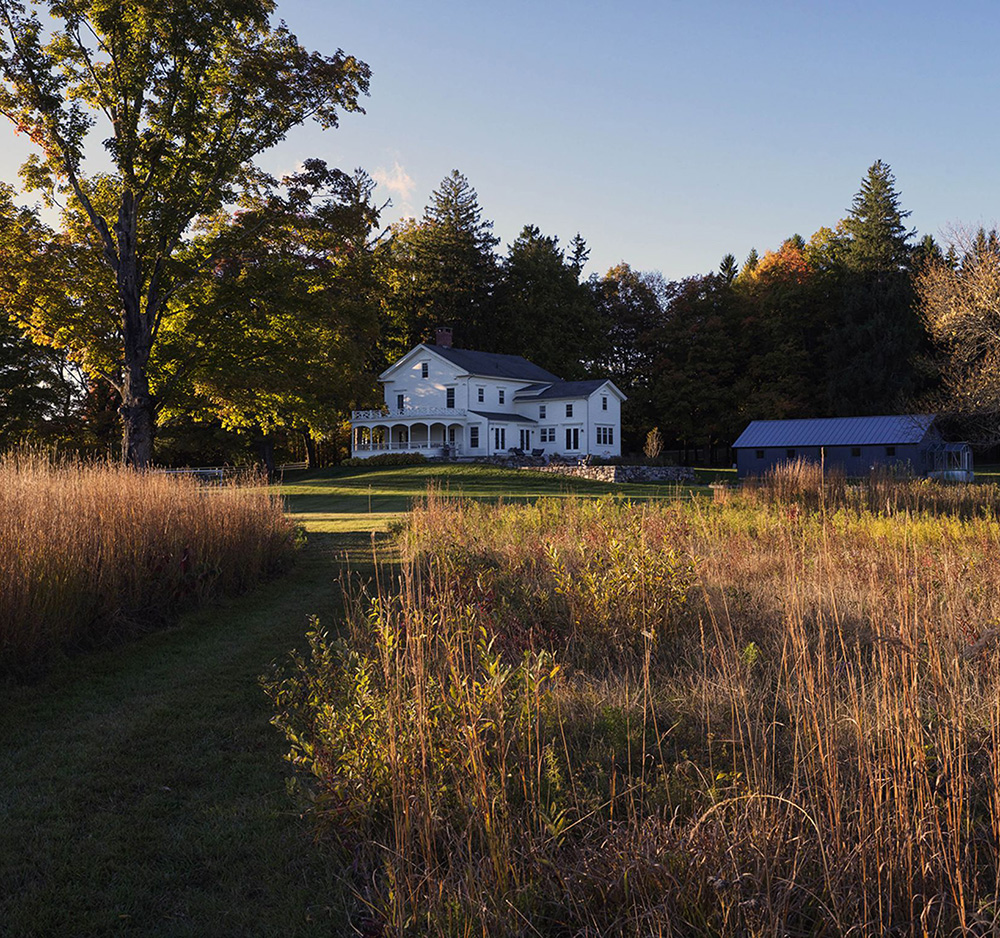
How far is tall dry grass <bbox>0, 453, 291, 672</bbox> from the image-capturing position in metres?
6.10

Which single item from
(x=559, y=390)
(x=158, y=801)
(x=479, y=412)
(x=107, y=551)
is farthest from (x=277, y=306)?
→ (x=559, y=390)

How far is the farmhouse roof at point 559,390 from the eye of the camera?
4409 cm

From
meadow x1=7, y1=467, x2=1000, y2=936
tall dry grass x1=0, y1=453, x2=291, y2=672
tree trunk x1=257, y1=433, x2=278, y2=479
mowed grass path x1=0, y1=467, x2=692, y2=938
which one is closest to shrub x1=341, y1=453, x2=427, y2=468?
tree trunk x1=257, y1=433, x2=278, y2=479

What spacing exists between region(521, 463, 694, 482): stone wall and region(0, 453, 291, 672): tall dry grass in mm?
22292

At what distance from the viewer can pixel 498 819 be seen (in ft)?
10.1

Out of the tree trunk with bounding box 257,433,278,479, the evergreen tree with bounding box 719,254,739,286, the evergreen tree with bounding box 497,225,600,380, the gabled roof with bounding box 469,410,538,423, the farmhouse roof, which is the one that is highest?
the evergreen tree with bounding box 719,254,739,286

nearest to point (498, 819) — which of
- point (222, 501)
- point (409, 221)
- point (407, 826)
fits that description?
point (407, 826)

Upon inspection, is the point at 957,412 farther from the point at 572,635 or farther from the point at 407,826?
the point at 407,826

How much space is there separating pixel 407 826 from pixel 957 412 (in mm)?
26222

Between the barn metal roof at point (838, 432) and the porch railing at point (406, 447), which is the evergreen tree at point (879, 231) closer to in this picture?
the barn metal roof at point (838, 432)

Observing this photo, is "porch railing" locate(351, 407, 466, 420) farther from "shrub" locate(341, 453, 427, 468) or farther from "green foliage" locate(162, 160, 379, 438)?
"green foliage" locate(162, 160, 379, 438)

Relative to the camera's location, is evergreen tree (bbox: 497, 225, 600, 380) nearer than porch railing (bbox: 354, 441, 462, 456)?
No

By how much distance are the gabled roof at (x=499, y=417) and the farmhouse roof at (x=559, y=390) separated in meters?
1.35

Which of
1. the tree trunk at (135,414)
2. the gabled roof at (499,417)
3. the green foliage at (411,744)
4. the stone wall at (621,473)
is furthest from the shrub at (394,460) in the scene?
the green foliage at (411,744)
